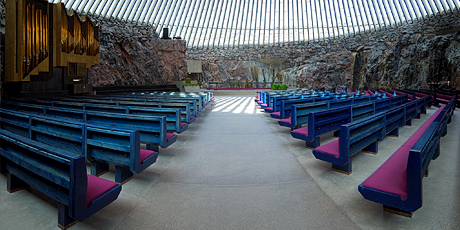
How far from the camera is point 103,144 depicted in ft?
8.17

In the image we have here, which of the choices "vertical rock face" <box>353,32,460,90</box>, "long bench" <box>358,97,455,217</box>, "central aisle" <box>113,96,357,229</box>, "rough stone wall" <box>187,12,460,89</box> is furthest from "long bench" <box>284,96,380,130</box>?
"rough stone wall" <box>187,12,460,89</box>

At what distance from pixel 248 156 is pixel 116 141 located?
182cm

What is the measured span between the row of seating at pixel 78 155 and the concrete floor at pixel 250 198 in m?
0.19

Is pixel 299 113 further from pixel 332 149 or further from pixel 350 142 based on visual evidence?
pixel 350 142

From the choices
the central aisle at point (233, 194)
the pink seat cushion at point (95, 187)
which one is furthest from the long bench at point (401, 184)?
the pink seat cushion at point (95, 187)

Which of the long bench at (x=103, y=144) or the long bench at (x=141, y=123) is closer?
the long bench at (x=103, y=144)

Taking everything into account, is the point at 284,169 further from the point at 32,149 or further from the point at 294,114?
the point at 32,149

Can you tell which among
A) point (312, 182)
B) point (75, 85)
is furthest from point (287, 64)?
point (312, 182)

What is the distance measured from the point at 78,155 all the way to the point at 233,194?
1339 millimetres

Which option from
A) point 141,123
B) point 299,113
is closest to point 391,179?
point 299,113

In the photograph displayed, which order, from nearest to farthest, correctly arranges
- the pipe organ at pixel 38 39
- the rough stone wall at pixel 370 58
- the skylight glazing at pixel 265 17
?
the pipe organ at pixel 38 39
the rough stone wall at pixel 370 58
the skylight glazing at pixel 265 17

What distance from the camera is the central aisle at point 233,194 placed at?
1.94 meters

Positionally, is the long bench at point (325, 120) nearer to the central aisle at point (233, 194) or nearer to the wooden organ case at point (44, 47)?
A: the central aisle at point (233, 194)

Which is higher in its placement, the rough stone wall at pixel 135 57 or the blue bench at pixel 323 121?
the rough stone wall at pixel 135 57
